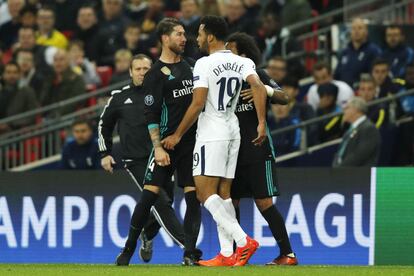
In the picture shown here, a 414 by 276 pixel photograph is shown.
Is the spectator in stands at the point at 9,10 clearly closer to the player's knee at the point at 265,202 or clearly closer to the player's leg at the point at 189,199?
the player's leg at the point at 189,199

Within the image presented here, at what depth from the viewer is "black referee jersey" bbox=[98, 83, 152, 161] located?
13.1 m

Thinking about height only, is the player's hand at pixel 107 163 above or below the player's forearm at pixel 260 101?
below

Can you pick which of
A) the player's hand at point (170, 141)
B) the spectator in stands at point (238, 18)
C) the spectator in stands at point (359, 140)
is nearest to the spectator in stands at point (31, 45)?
the spectator in stands at point (238, 18)

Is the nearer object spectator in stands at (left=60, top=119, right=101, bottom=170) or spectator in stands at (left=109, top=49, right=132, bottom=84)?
spectator in stands at (left=60, top=119, right=101, bottom=170)

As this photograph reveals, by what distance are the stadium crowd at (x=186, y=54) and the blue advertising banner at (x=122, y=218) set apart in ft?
7.96

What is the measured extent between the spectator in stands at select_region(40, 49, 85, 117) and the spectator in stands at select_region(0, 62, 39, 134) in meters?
0.29

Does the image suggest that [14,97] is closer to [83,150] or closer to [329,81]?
[83,150]

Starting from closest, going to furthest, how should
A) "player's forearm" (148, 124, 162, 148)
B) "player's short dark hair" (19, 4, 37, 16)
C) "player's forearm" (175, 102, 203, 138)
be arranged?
"player's forearm" (175, 102, 203, 138), "player's forearm" (148, 124, 162, 148), "player's short dark hair" (19, 4, 37, 16)

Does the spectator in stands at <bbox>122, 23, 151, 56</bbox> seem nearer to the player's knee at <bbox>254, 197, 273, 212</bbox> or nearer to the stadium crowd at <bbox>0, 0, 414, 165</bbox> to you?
the stadium crowd at <bbox>0, 0, 414, 165</bbox>

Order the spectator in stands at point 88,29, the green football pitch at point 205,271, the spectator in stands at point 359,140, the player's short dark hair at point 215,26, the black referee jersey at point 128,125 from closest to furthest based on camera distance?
the green football pitch at point 205,271 < the player's short dark hair at point 215,26 < the black referee jersey at point 128,125 < the spectator in stands at point 359,140 < the spectator in stands at point 88,29

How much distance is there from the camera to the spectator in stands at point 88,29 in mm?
20969

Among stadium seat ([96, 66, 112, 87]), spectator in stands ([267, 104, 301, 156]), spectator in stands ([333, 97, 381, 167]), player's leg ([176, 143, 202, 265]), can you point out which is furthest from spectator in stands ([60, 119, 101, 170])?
player's leg ([176, 143, 202, 265])

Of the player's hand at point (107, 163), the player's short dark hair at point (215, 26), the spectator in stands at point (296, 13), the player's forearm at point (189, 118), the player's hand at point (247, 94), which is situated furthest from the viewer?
the spectator in stands at point (296, 13)

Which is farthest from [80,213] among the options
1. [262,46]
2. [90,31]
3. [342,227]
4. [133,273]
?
[90,31]
